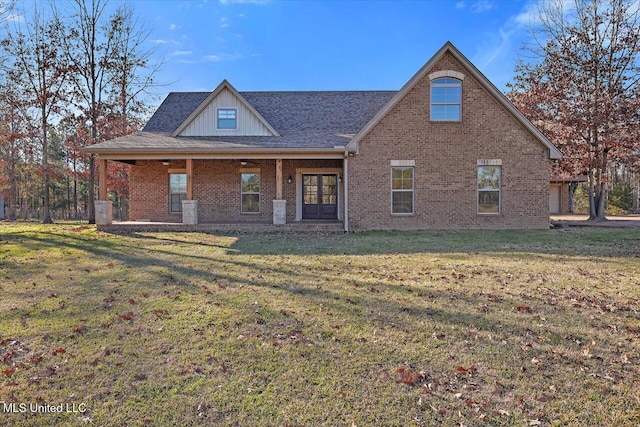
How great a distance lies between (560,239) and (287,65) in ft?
62.0

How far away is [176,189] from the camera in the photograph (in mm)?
15648

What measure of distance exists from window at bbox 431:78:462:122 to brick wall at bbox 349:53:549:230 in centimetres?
20

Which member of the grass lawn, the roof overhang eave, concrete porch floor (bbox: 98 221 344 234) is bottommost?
the grass lawn

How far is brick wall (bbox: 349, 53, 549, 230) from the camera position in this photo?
13.2m

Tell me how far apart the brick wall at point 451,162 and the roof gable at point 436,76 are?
0.58 ft

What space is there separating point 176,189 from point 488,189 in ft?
40.6

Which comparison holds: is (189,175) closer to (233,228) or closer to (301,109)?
(233,228)

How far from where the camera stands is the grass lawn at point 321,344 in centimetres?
264

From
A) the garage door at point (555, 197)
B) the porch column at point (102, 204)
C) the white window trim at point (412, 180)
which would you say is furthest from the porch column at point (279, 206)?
the garage door at point (555, 197)

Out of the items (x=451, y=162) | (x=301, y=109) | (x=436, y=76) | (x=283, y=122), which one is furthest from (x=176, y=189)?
(x=436, y=76)

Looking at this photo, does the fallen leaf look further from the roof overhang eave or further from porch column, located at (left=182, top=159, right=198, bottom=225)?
porch column, located at (left=182, top=159, right=198, bottom=225)

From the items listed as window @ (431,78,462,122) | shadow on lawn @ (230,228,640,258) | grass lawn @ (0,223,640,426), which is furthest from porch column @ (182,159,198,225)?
window @ (431,78,462,122)

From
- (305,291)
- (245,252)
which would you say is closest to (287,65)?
(245,252)

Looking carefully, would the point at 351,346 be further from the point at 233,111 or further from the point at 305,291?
the point at 233,111
